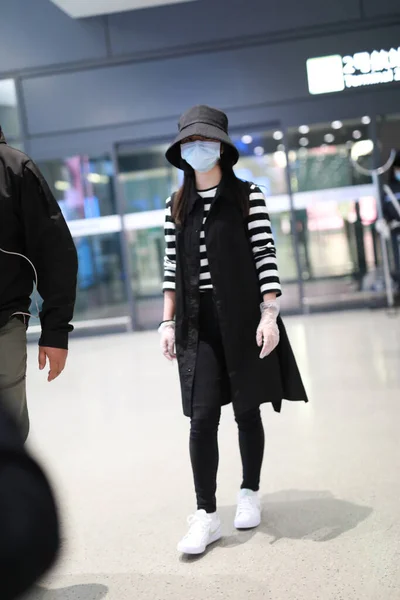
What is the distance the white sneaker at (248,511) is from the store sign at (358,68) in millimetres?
6839

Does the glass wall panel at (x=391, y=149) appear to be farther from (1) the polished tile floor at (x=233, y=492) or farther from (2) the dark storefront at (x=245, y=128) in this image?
(1) the polished tile floor at (x=233, y=492)

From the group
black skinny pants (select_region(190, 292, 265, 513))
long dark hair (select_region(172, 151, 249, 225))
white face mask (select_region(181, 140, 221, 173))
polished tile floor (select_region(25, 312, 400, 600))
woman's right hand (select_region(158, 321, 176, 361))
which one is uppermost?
white face mask (select_region(181, 140, 221, 173))

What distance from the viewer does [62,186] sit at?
9.09m

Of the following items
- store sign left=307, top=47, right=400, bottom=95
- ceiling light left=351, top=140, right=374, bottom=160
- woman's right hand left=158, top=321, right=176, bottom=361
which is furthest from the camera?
ceiling light left=351, top=140, right=374, bottom=160

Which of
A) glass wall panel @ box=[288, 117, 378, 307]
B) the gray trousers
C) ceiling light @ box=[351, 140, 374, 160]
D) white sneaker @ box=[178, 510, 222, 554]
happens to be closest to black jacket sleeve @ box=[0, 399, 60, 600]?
the gray trousers

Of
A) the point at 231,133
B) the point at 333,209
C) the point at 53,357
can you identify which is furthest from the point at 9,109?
the point at 53,357

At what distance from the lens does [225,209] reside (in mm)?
2422

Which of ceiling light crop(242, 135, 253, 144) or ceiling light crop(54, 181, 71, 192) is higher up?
ceiling light crop(242, 135, 253, 144)

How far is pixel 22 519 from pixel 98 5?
25.7 ft

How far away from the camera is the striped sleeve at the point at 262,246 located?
243 cm

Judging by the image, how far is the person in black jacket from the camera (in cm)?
190

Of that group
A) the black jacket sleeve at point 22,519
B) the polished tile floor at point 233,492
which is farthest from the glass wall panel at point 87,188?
the black jacket sleeve at point 22,519

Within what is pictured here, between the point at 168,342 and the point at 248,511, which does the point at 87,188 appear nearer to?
the point at 168,342

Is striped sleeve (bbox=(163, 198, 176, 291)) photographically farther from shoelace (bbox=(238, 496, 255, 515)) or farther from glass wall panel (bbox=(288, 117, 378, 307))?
glass wall panel (bbox=(288, 117, 378, 307))
